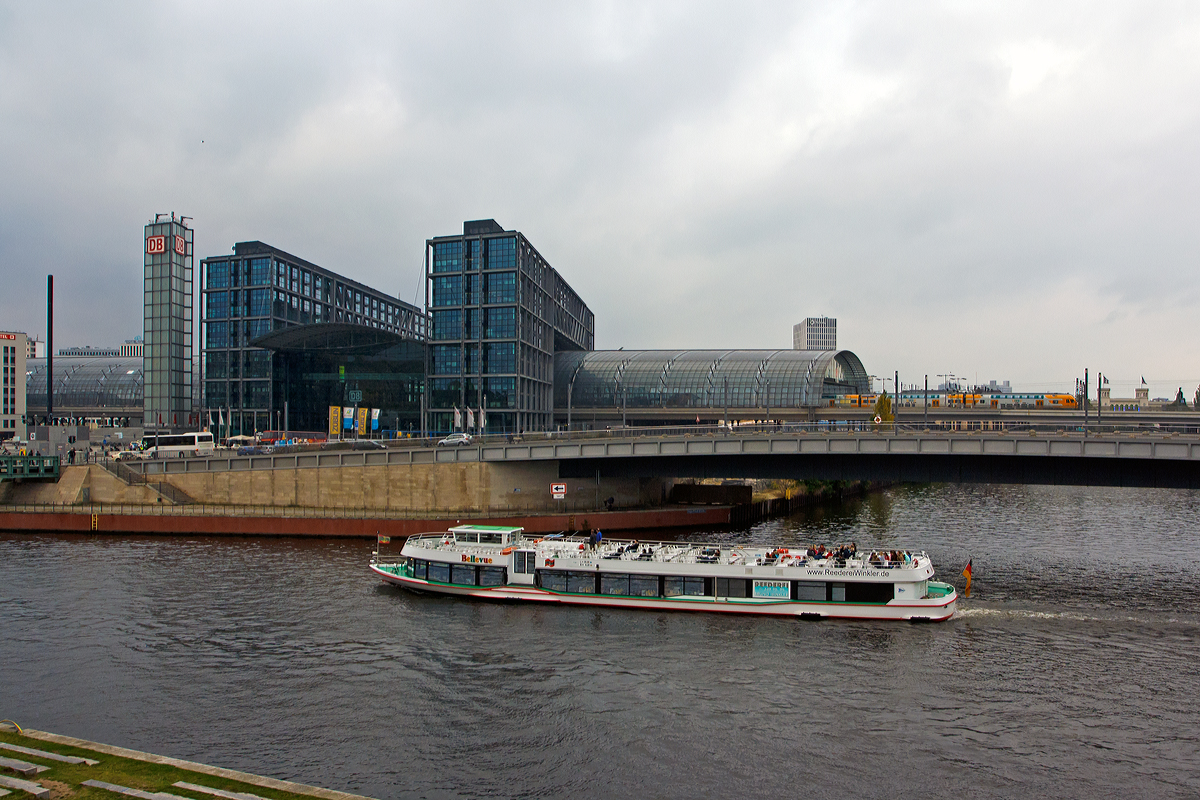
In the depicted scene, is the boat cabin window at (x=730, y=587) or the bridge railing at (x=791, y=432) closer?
the boat cabin window at (x=730, y=587)

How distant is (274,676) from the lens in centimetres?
3516

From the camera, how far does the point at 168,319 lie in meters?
143

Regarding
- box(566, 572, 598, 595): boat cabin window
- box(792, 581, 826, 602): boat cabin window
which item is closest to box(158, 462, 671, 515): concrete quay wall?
box(566, 572, 598, 595): boat cabin window

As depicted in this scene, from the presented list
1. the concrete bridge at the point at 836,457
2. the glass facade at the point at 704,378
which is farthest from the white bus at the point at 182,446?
the glass facade at the point at 704,378

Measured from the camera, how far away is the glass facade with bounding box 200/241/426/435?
488 ft

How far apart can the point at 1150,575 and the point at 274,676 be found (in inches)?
2208

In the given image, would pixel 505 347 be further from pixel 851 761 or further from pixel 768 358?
pixel 851 761

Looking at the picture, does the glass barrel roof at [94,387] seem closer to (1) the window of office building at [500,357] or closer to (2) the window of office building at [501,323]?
(1) the window of office building at [500,357]

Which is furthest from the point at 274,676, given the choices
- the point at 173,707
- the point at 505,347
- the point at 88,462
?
the point at 505,347

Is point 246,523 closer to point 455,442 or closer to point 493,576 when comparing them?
point 455,442

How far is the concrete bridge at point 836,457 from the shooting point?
188ft

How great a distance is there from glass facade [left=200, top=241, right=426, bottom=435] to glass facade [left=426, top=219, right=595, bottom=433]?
14140 mm

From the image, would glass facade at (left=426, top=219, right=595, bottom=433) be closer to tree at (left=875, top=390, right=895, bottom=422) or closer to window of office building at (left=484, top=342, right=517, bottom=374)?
window of office building at (left=484, top=342, right=517, bottom=374)

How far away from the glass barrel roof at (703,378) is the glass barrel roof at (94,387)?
338 feet
